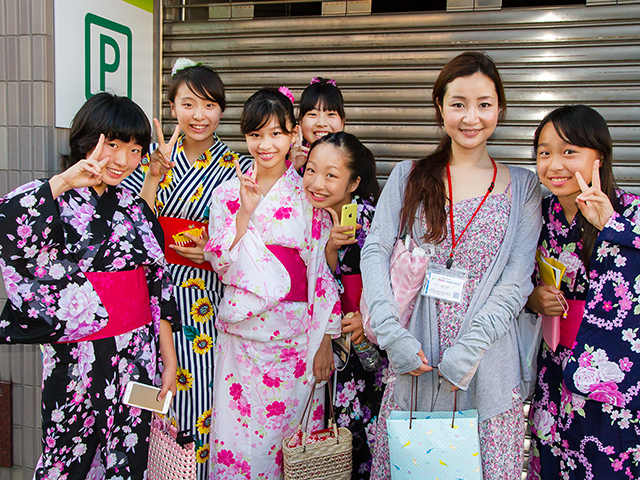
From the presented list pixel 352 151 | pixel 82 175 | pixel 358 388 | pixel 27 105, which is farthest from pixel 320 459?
pixel 27 105

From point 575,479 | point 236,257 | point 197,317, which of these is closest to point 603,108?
point 575,479

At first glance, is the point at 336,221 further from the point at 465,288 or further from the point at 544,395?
the point at 544,395

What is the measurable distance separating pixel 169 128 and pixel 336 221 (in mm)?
2125

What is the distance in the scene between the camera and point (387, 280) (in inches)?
88.4

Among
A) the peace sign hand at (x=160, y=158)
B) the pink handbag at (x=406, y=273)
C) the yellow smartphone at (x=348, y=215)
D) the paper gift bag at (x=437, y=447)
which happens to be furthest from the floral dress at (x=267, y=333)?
the paper gift bag at (x=437, y=447)

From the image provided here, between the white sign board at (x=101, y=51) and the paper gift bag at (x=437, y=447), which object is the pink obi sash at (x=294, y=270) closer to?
the paper gift bag at (x=437, y=447)

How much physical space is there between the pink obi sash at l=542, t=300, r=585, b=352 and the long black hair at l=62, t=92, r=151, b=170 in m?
2.06

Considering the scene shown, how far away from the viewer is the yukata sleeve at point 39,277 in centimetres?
203

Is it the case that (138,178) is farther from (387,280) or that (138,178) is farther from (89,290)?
(387,280)

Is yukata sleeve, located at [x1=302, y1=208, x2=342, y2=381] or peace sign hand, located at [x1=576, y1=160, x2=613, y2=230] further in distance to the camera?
yukata sleeve, located at [x1=302, y1=208, x2=342, y2=381]

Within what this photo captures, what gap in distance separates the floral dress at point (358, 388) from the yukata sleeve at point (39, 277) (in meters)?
1.29

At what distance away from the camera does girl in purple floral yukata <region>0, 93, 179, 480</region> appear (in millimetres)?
2072

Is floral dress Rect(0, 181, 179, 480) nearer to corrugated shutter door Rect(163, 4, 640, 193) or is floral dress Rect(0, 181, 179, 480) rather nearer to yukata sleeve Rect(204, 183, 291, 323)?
yukata sleeve Rect(204, 183, 291, 323)

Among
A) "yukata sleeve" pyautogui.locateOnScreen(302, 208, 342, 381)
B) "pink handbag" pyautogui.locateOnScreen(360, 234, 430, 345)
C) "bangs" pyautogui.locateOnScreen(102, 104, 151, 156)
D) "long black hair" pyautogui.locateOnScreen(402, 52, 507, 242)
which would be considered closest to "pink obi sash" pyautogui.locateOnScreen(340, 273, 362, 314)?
"yukata sleeve" pyautogui.locateOnScreen(302, 208, 342, 381)
